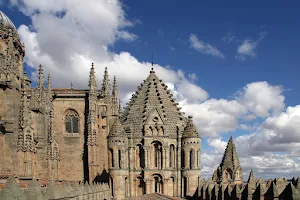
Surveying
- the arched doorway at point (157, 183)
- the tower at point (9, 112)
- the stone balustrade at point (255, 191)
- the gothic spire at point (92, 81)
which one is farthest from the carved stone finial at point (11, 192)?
the gothic spire at point (92, 81)

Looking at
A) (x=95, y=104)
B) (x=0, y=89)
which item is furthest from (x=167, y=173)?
(x=0, y=89)

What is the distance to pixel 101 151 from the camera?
39625mm

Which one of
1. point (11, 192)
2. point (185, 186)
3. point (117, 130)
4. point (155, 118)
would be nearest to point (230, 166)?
point (185, 186)

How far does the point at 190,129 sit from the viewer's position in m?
36.2

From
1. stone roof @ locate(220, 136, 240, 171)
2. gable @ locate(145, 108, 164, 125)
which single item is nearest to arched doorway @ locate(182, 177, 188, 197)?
gable @ locate(145, 108, 164, 125)

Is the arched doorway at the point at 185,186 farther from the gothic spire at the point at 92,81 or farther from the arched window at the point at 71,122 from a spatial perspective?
the gothic spire at the point at 92,81

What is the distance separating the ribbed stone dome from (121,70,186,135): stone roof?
1687cm

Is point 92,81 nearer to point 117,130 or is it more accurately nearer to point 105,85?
point 105,85

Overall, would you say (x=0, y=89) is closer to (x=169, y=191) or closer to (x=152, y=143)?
(x=152, y=143)

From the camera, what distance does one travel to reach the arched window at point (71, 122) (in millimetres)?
39750

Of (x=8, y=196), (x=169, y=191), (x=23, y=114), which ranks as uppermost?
(x=23, y=114)

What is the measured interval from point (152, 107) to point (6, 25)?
806 inches

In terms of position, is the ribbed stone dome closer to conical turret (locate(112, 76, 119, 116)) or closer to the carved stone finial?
conical turret (locate(112, 76, 119, 116))

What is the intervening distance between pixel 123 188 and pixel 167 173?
5.13 metres
